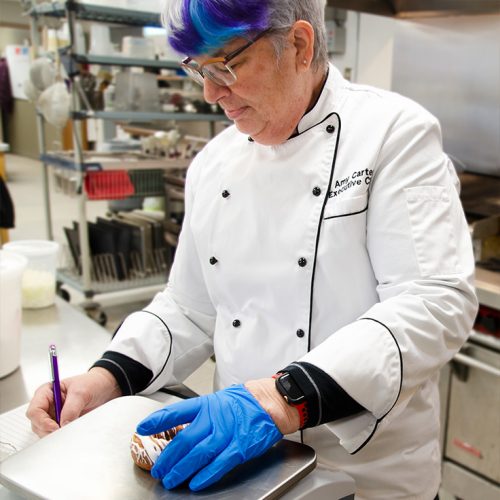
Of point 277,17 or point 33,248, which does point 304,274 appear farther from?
point 33,248

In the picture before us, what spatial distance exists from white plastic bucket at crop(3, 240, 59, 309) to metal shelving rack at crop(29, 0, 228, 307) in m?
1.61

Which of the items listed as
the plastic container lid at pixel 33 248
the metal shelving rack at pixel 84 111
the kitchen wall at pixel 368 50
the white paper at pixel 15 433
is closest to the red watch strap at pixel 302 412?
the white paper at pixel 15 433

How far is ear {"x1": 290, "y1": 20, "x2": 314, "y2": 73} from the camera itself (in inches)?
39.6

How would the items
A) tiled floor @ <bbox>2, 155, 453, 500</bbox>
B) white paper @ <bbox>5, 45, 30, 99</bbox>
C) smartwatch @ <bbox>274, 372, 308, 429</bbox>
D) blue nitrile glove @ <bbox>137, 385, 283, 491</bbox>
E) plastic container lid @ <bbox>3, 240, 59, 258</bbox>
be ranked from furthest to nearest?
white paper @ <bbox>5, 45, 30, 99</bbox>, plastic container lid @ <bbox>3, 240, 59, 258</bbox>, tiled floor @ <bbox>2, 155, 453, 500</bbox>, smartwatch @ <bbox>274, 372, 308, 429</bbox>, blue nitrile glove @ <bbox>137, 385, 283, 491</bbox>

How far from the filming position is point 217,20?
947mm

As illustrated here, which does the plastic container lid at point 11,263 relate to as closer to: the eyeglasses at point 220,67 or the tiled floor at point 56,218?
the tiled floor at point 56,218

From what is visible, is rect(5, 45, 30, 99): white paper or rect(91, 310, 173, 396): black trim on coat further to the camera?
rect(5, 45, 30, 99): white paper

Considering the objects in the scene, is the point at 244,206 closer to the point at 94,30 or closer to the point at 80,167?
the point at 80,167

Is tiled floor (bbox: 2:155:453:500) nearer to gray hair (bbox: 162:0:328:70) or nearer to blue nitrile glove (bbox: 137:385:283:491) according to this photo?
blue nitrile glove (bbox: 137:385:283:491)

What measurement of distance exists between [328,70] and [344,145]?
0.55 feet

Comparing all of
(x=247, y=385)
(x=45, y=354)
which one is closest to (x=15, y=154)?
(x=45, y=354)

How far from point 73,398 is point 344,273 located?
0.56m

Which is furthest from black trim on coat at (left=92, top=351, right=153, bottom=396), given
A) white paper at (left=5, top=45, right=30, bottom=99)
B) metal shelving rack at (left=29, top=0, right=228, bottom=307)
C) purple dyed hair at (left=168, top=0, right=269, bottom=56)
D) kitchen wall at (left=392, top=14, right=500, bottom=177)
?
white paper at (left=5, top=45, right=30, bottom=99)

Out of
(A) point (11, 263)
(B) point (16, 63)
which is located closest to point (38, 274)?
(A) point (11, 263)
